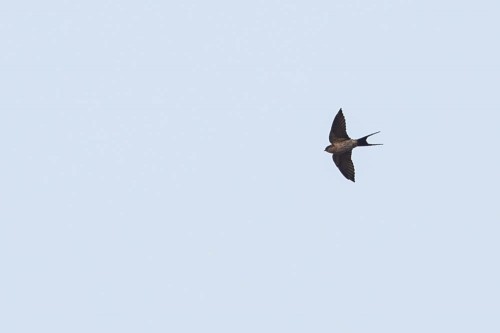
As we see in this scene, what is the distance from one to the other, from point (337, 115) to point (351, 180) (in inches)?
157

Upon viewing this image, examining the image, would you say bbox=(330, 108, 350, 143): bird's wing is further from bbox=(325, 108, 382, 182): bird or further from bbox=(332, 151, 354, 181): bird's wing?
bbox=(332, 151, 354, 181): bird's wing

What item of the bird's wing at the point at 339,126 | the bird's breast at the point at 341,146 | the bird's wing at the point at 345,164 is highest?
the bird's wing at the point at 339,126

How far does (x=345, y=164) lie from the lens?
50.0 m

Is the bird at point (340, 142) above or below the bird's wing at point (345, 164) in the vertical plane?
above

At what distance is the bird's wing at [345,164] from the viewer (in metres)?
49.6

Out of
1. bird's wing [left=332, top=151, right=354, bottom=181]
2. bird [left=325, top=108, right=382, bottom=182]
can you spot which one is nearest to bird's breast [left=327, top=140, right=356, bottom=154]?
bird [left=325, top=108, right=382, bottom=182]

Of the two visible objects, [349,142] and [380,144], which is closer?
[380,144]

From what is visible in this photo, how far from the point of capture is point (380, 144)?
44938mm

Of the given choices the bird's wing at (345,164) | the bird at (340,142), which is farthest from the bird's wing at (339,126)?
the bird's wing at (345,164)

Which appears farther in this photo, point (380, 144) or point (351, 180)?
point (351, 180)

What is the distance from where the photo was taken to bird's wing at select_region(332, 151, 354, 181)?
49622mm

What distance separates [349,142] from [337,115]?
1.58m

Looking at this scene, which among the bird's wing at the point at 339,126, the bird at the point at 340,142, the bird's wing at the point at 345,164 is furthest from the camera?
the bird's wing at the point at 345,164

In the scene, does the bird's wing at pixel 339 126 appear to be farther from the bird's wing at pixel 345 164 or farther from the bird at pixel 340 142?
the bird's wing at pixel 345 164
